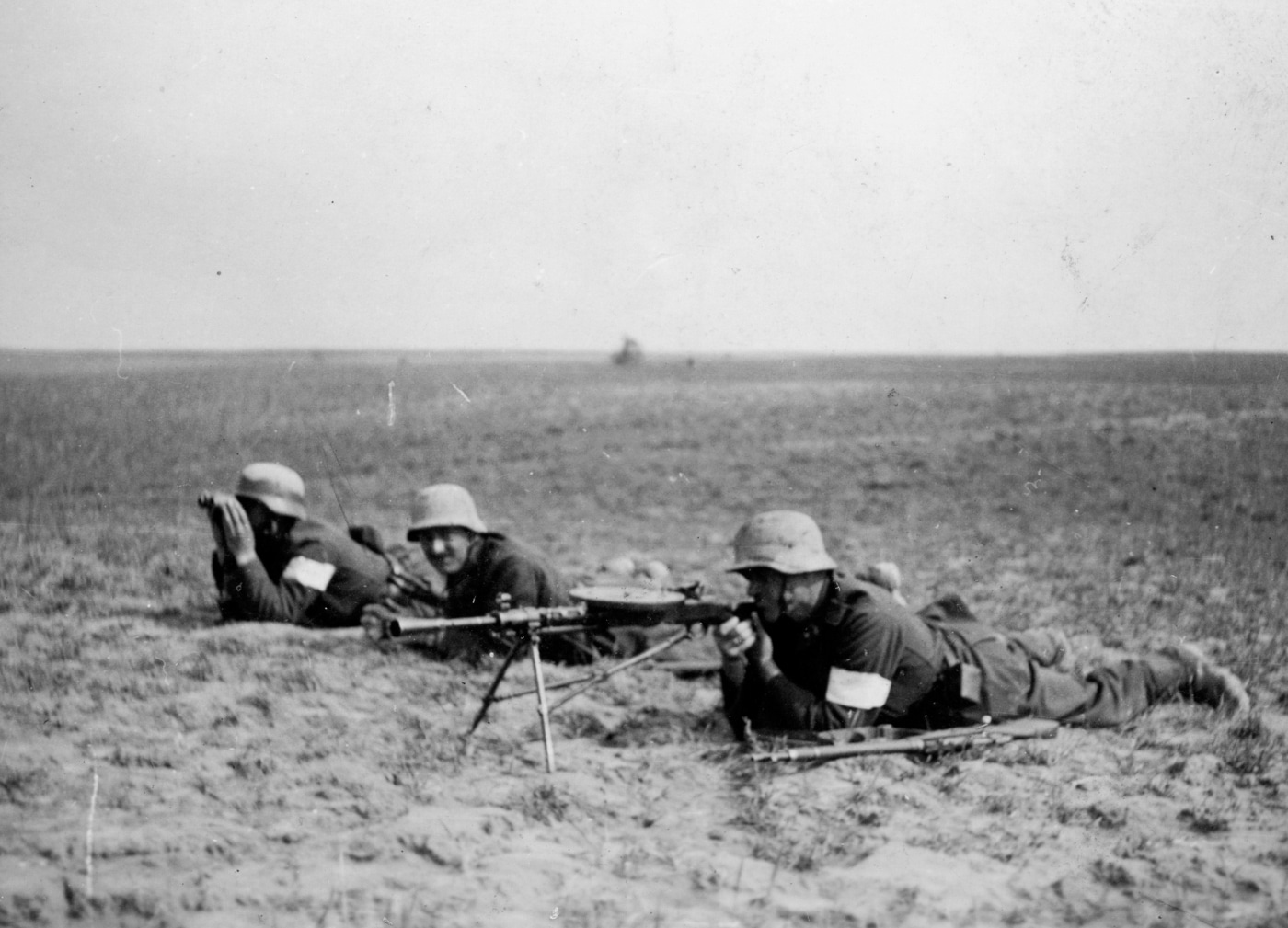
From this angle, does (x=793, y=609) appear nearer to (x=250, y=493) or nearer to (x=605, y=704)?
(x=605, y=704)

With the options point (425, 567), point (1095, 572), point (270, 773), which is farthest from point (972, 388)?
point (270, 773)

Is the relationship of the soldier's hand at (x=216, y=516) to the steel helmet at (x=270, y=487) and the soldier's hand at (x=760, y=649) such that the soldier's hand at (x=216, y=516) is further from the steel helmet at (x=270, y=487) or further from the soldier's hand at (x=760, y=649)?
the soldier's hand at (x=760, y=649)

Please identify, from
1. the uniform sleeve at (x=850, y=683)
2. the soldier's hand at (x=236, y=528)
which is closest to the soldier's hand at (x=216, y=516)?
the soldier's hand at (x=236, y=528)

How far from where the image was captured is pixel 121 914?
352cm

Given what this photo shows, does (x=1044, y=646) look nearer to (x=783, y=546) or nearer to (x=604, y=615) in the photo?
(x=783, y=546)

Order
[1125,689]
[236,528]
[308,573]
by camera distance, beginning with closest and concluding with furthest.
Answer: [1125,689], [236,528], [308,573]

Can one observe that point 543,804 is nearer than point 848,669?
Yes

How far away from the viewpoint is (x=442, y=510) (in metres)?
6.64

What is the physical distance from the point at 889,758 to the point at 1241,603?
454 centimetres

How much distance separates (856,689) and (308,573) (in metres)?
3.69

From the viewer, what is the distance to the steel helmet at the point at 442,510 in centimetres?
662

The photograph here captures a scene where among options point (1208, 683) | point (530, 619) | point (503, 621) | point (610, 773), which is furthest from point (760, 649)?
point (1208, 683)

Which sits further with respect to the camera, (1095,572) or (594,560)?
(594,560)

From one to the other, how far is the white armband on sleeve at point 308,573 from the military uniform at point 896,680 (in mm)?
3010
